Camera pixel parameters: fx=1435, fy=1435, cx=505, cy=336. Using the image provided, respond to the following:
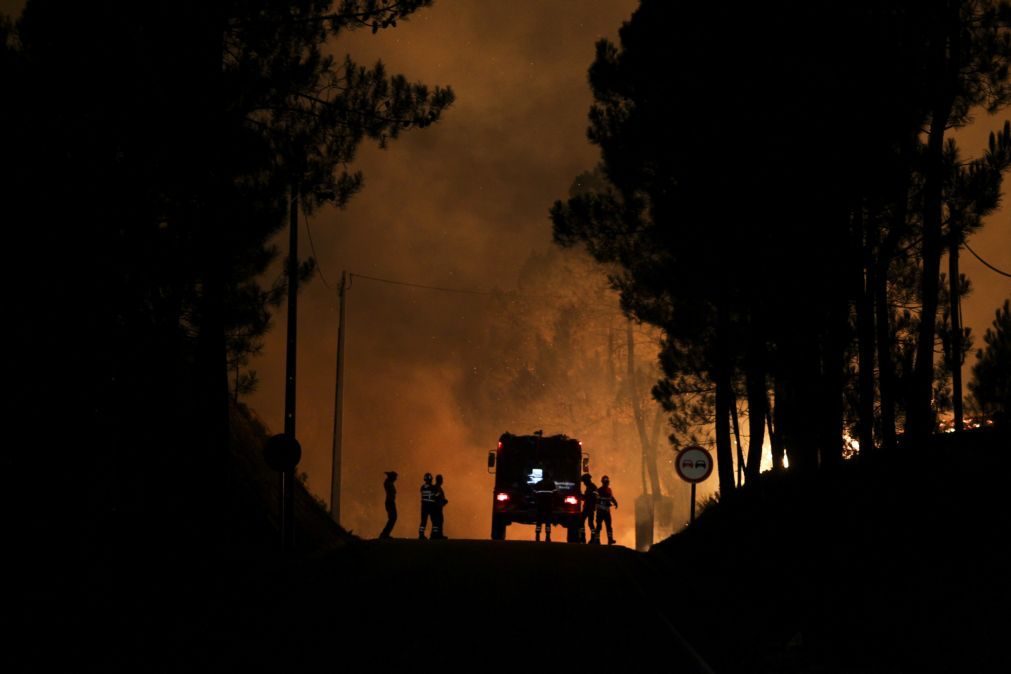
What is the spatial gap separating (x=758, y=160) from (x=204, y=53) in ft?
30.4

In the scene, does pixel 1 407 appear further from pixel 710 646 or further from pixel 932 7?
pixel 932 7

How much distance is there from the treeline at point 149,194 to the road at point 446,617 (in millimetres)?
2723

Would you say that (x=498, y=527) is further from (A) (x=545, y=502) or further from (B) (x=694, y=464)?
(B) (x=694, y=464)

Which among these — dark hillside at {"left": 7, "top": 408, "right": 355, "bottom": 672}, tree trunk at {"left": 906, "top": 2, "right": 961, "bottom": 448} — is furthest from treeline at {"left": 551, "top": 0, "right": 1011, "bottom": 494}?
dark hillside at {"left": 7, "top": 408, "right": 355, "bottom": 672}

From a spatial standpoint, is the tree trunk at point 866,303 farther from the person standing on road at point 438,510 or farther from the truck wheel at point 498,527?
the truck wheel at point 498,527

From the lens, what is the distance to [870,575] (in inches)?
573

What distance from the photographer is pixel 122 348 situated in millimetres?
18422

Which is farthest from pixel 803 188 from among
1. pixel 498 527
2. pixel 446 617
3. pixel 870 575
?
pixel 498 527

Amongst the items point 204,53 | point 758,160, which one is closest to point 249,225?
point 204,53

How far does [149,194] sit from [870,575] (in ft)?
31.6

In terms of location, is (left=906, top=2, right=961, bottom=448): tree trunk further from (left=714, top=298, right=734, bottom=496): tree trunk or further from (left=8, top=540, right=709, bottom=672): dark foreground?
(left=714, top=298, right=734, bottom=496): tree trunk

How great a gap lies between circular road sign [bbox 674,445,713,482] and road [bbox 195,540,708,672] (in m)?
2.32

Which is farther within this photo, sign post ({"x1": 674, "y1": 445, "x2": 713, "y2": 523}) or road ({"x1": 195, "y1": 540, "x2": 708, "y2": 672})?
sign post ({"x1": 674, "y1": 445, "x2": 713, "y2": 523})

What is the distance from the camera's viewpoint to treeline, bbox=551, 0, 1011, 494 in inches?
800
